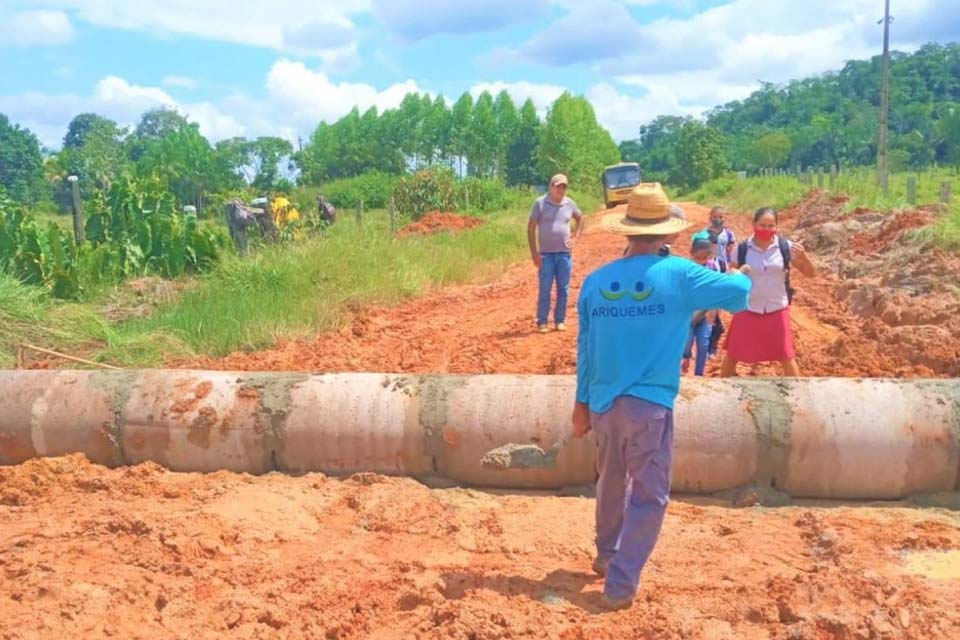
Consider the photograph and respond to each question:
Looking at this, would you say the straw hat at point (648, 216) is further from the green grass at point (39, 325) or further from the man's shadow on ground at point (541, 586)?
the green grass at point (39, 325)

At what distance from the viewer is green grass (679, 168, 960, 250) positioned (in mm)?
11864

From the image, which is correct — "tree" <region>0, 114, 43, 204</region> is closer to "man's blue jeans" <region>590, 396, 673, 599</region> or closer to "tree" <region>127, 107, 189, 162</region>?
"tree" <region>127, 107, 189, 162</region>

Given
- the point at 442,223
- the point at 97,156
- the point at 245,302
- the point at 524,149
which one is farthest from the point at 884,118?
the point at 97,156

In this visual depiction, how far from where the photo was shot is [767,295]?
5.73m

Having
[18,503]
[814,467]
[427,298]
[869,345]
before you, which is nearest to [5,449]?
[18,503]

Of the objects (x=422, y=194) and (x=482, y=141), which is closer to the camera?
(x=422, y=194)

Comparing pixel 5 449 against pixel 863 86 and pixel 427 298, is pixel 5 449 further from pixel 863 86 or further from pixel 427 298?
pixel 863 86

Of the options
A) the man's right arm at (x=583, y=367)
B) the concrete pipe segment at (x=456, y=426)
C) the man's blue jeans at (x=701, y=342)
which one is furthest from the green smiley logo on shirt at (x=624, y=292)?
the man's blue jeans at (x=701, y=342)

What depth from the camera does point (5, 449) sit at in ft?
16.6

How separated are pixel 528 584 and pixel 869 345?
5677 mm

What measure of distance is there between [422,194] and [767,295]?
1034 inches

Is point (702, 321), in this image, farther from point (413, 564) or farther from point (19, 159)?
point (19, 159)

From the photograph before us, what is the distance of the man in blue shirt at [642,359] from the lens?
330cm

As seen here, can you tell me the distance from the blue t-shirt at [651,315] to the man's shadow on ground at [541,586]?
0.76m
